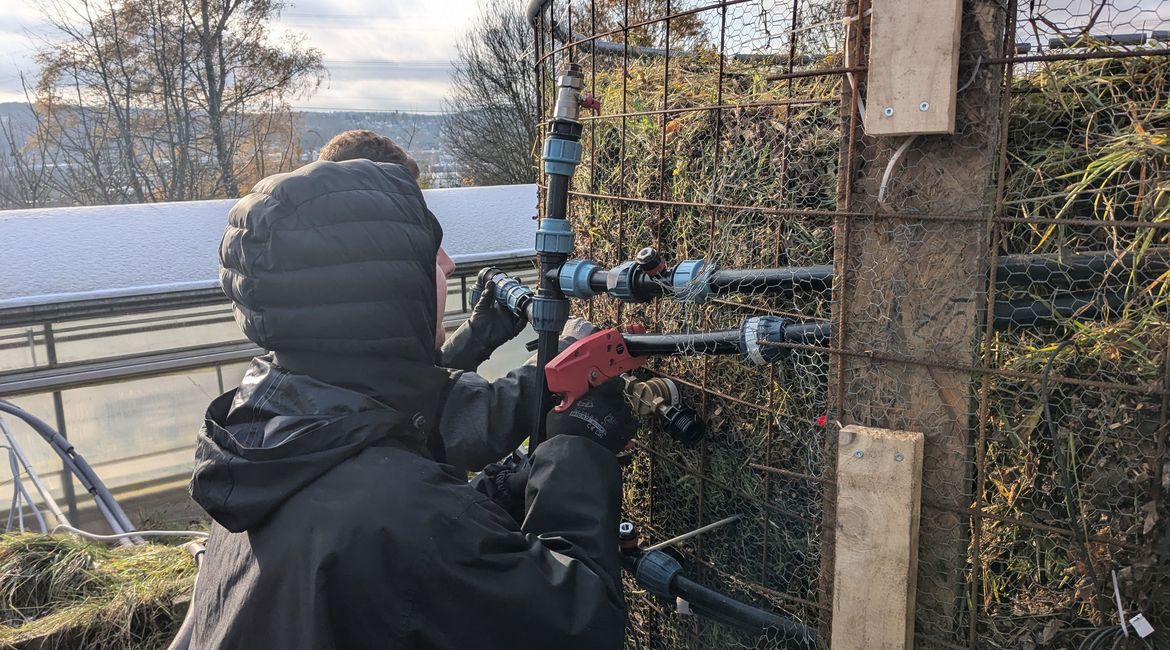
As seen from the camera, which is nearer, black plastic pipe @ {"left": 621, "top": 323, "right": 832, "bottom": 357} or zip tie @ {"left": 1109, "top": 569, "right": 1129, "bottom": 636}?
zip tie @ {"left": 1109, "top": 569, "right": 1129, "bottom": 636}

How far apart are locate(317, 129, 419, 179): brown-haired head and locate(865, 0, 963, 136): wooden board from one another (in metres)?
1.76

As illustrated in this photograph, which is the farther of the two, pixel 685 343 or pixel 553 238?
pixel 553 238

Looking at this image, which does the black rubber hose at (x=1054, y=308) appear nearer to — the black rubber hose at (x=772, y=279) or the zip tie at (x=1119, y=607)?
the black rubber hose at (x=772, y=279)

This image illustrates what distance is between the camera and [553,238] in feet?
7.20

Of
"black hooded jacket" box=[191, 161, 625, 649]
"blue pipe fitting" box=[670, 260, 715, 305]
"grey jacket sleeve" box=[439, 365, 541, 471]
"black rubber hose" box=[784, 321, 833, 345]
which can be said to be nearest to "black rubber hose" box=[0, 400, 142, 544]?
"grey jacket sleeve" box=[439, 365, 541, 471]

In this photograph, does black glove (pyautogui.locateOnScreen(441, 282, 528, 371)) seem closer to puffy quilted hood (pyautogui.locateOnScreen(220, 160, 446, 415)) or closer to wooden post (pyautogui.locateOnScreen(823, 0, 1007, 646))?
puffy quilted hood (pyautogui.locateOnScreen(220, 160, 446, 415))

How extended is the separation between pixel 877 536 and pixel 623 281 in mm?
818

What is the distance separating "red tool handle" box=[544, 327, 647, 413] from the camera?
1.96 metres

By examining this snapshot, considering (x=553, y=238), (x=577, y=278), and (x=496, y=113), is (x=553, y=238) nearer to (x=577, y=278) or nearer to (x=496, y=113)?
(x=577, y=278)

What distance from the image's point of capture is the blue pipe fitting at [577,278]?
2066 millimetres

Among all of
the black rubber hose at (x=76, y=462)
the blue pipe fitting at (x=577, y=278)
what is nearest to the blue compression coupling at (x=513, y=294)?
the blue pipe fitting at (x=577, y=278)

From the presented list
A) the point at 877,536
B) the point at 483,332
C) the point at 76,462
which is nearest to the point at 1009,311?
the point at 877,536

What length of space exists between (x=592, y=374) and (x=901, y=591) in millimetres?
886

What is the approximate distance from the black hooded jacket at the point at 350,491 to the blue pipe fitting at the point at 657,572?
472 millimetres
